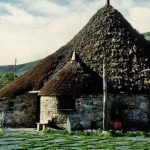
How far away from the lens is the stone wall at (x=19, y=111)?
34.2 m

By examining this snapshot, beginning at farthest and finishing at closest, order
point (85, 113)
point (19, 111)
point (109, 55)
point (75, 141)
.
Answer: point (19, 111) < point (109, 55) < point (85, 113) < point (75, 141)

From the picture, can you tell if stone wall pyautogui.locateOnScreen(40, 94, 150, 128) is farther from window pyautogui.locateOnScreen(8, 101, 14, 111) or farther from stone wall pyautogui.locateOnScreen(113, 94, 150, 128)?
window pyautogui.locateOnScreen(8, 101, 14, 111)

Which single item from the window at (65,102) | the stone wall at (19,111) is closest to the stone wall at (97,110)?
the window at (65,102)

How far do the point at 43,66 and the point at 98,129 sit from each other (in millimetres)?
9719

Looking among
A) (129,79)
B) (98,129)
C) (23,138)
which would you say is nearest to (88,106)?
(98,129)

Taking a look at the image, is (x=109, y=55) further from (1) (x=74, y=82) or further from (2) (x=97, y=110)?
(2) (x=97, y=110)

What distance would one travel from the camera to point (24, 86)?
34.8 m

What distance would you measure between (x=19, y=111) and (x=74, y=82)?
5.98 metres

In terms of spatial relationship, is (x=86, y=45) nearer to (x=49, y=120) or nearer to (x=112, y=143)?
(x=49, y=120)

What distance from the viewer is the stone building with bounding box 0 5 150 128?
3108cm

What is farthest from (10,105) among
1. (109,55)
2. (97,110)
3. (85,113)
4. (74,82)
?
(109,55)

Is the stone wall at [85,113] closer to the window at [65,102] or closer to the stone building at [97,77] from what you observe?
the stone building at [97,77]

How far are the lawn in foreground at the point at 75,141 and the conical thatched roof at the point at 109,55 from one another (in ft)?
18.5

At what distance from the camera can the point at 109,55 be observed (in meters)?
34.1
